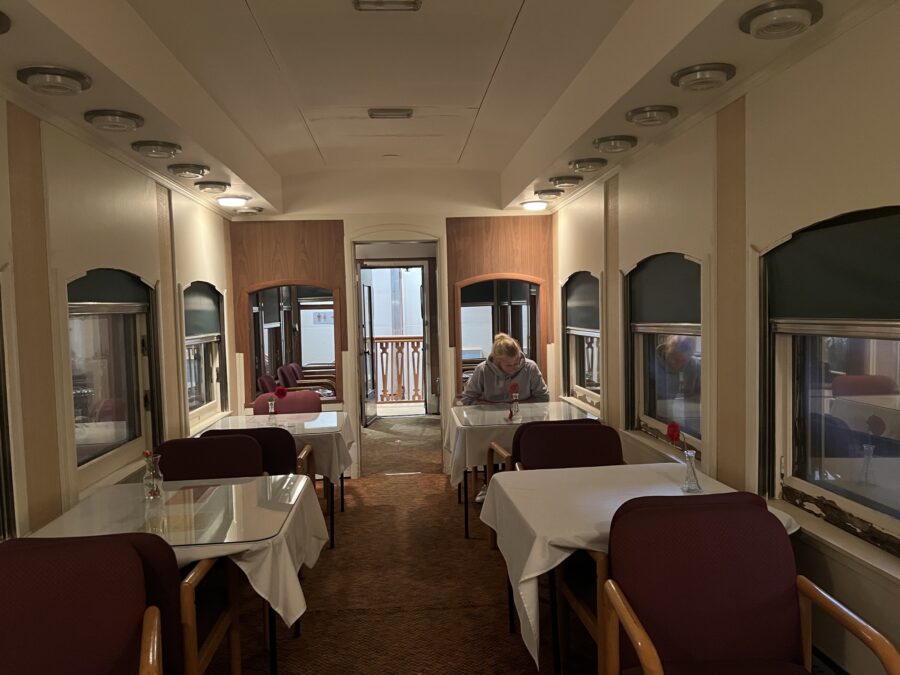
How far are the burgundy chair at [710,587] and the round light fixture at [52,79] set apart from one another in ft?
7.97

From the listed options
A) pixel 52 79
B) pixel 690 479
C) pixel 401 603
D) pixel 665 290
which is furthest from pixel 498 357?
pixel 52 79

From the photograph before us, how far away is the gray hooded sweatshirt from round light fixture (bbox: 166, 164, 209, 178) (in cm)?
236

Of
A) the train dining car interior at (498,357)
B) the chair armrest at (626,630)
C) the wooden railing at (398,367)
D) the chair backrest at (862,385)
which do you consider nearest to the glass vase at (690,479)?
the train dining car interior at (498,357)

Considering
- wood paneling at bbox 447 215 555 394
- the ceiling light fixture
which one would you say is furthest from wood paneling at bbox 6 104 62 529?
wood paneling at bbox 447 215 555 394

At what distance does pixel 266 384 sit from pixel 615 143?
3.66m

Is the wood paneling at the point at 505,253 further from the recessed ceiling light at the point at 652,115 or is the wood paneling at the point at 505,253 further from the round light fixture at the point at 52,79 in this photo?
the round light fixture at the point at 52,79

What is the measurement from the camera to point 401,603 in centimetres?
348

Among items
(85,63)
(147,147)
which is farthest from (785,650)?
(147,147)

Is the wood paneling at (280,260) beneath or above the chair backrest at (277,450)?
above

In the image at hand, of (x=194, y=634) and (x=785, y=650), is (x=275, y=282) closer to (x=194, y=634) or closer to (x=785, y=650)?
(x=194, y=634)

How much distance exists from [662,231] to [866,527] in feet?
5.87

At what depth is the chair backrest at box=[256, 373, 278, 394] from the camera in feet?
19.0

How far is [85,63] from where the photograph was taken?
229cm

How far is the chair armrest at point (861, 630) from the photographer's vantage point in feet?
5.44
